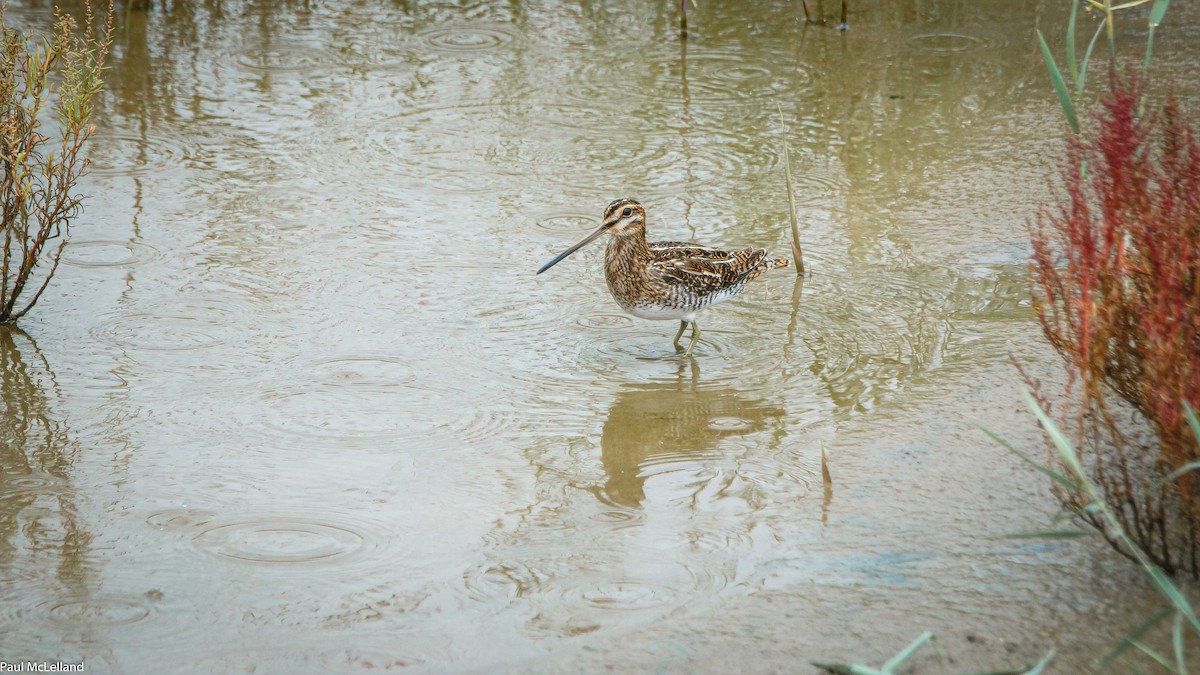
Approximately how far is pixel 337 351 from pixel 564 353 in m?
1.10

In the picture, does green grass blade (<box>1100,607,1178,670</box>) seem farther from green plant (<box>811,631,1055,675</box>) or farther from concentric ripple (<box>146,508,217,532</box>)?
concentric ripple (<box>146,508,217,532</box>)

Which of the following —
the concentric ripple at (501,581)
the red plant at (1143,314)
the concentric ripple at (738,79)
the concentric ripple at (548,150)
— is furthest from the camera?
the concentric ripple at (738,79)

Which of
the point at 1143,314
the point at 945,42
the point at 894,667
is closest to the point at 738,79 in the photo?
the point at 945,42

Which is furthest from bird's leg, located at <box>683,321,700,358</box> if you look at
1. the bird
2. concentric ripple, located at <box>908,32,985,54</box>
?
concentric ripple, located at <box>908,32,985,54</box>

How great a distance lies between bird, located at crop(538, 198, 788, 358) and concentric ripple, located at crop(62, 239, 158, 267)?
7.75ft

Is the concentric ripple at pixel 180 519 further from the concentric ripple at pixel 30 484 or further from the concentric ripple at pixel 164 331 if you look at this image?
the concentric ripple at pixel 164 331

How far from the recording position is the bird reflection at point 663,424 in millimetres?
5219

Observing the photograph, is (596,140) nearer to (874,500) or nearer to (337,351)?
(337,351)

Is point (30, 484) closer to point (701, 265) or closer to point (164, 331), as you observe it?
point (164, 331)


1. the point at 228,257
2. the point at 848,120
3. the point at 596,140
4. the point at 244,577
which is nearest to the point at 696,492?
the point at 244,577

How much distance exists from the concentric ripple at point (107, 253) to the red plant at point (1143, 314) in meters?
4.91

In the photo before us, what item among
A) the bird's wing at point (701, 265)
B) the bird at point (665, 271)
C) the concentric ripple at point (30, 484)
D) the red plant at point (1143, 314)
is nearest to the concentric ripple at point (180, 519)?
the concentric ripple at point (30, 484)

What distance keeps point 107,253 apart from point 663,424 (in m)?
3.49

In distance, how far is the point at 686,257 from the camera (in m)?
6.54
